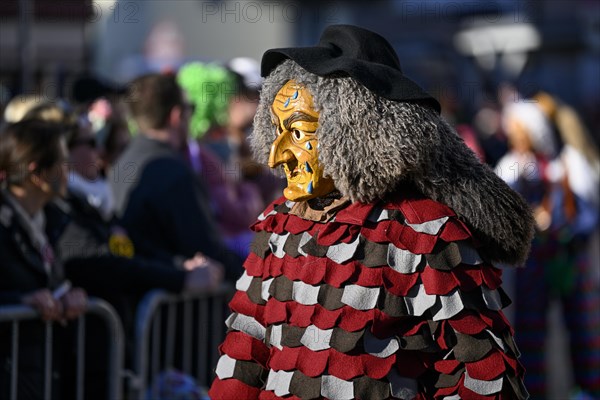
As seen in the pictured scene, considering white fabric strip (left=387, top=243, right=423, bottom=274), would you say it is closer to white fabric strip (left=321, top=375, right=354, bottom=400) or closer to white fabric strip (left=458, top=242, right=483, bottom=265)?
white fabric strip (left=458, top=242, right=483, bottom=265)

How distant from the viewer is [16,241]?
3693mm

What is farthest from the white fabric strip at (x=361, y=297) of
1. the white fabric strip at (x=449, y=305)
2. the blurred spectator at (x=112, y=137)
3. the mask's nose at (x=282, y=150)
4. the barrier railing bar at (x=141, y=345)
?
the blurred spectator at (x=112, y=137)

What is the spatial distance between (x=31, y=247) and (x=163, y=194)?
959 millimetres

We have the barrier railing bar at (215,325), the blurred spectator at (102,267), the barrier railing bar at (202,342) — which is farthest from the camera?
the barrier railing bar at (215,325)

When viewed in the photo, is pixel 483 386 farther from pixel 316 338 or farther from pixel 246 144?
pixel 246 144

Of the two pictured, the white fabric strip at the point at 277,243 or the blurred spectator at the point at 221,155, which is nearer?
the white fabric strip at the point at 277,243

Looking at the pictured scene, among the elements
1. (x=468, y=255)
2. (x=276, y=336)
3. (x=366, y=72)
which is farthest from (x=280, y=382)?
(x=366, y=72)

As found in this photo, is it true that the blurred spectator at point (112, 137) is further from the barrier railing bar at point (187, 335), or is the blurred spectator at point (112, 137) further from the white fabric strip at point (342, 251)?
the white fabric strip at point (342, 251)

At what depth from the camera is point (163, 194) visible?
4621 millimetres

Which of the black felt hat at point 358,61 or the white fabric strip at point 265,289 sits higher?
the black felt hat at point 358,61

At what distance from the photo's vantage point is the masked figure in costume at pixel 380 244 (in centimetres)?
250

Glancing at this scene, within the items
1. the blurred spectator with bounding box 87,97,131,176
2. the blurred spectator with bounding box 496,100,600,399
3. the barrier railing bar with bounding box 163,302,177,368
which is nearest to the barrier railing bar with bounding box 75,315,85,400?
the barrier railing bar with bounding box 163,302,177,368

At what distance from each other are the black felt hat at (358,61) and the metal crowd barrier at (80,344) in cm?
144

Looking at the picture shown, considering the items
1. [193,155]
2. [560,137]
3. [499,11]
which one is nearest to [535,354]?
[560,137]
